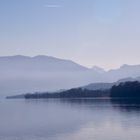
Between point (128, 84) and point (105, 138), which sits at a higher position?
point (128, 84)

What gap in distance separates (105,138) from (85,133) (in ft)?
13.2

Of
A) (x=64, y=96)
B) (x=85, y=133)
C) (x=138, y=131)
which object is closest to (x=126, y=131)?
(x=138, y=131)

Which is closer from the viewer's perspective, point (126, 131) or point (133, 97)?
point (126, 131)

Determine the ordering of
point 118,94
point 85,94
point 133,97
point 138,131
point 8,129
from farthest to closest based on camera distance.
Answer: point 85,94
point 118,94
point 133,97
point 8,129
point 138,131

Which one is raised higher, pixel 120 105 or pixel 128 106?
pixel 120 105

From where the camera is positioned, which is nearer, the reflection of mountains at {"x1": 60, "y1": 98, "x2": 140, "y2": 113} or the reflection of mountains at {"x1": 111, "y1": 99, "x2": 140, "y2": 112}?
the reflection of mountains at {"x1": 111, "y1": 99, "x2": 140, "y2": 112}

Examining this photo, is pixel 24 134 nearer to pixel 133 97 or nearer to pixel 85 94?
pixel 133 97

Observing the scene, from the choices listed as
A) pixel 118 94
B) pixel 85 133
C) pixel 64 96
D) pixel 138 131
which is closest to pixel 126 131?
pixel 138 131

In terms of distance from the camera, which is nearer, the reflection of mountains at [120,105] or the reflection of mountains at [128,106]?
the reflection of mountains at [128,106]

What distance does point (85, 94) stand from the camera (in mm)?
160500

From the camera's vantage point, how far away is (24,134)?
3600 cm

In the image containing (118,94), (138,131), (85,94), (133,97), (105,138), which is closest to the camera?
(105,138)

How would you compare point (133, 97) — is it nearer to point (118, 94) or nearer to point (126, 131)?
point (118, 94)

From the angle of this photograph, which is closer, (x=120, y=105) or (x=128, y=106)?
(x=128, y=106)
